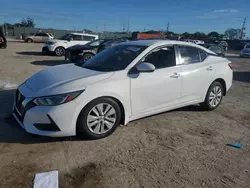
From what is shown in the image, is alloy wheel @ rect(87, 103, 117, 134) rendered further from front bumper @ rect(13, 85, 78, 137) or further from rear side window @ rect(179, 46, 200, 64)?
rear side window @ rect(179, 46, 200, 64)

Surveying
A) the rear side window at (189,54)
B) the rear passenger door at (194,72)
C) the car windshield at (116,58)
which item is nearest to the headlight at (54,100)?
the car windshield at (116,58)

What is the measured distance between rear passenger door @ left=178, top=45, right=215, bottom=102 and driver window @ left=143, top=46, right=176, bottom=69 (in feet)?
0.71

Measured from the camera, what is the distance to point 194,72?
4539 millimetres

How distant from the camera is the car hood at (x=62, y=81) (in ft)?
10.8

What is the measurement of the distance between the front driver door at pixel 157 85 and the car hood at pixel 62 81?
0.56 m

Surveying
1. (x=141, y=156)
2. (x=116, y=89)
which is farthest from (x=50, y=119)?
(x=141, y=156)

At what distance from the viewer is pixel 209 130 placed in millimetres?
4125

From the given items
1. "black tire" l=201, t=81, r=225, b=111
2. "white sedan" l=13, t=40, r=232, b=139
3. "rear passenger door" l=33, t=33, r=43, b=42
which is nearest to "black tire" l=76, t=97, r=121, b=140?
"white sedan" l=13, t=40, r=232, b=139

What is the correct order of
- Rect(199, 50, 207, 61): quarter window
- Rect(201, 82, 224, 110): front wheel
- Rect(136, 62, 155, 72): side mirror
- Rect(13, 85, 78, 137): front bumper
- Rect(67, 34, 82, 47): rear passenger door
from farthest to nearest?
Rect(67, 34, 82, 47): rear passenger door, Rect(201, 82, 224, 110): front wheel, Rect(199, 50, 207, 61): quarter window, Rect(136, 62, 155, 72): side mirror, Rect(13, 85, 78, 137): front bumper

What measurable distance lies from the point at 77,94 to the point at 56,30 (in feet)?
174

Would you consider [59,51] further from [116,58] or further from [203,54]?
[203,54]

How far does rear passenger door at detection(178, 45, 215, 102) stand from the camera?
14.5ft

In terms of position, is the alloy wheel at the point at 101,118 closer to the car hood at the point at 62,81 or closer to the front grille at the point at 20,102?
the car hood at the point at 62,81

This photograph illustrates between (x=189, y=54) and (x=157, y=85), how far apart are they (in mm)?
1194
